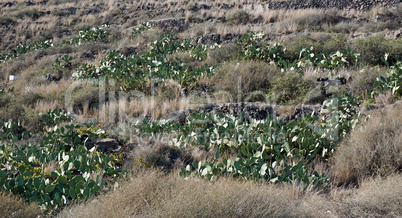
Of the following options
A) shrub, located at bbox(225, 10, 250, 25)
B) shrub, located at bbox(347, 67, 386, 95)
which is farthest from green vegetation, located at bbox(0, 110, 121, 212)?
shrub, located at bbox(225, 10, 250, 25)

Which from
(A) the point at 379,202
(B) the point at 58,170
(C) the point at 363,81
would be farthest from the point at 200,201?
(C) the point at 363,81

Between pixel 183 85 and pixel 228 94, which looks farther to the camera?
pixel 183 85

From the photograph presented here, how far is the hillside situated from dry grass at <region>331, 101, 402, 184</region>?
0.02 m

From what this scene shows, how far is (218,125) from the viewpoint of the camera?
5965 millimetres

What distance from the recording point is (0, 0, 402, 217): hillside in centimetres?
359

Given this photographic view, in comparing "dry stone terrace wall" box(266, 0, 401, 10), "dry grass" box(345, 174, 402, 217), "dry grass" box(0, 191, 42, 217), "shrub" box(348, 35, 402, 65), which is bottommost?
"dry grass" box(345, 174, 402, 217)

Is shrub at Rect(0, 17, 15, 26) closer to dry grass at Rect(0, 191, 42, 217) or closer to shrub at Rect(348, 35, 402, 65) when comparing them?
shrub at Rect(348, 35, 402, 65)

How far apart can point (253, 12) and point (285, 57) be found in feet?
28.2

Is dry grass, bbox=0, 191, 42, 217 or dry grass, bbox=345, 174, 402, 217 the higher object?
dry grass, bbox=0, 191, 42, 217

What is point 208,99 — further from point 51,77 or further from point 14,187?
point 51,77

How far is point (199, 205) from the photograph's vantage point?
312 centimetres

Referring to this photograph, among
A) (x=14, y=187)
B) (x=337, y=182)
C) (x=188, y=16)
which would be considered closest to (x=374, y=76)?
(x=337, y=182)

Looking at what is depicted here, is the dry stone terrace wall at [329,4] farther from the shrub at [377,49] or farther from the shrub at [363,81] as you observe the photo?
the shrub at [363,81]

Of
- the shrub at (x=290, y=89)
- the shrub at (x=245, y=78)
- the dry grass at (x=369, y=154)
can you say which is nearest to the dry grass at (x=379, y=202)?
the dry grass at (x=369, y=154)
